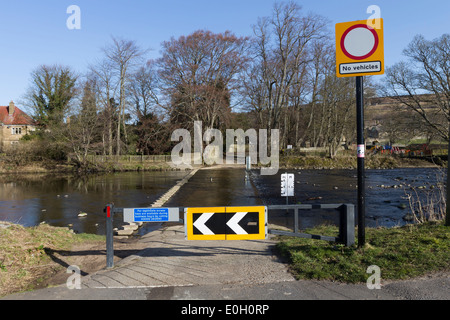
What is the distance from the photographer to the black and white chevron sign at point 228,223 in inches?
235

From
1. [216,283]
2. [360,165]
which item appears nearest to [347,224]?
[360,165]

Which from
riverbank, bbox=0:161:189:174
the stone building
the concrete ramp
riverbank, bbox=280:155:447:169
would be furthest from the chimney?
the concrete ramp

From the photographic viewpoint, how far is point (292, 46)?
144 ft

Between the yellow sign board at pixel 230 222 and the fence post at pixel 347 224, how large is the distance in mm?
1388

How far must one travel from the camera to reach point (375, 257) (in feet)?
17.9

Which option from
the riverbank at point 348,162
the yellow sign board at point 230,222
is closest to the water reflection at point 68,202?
the yellow sign board at point 230,222

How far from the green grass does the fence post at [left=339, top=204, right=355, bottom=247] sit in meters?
0.14

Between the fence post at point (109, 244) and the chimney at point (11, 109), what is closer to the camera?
the fence post at point (109, 244)

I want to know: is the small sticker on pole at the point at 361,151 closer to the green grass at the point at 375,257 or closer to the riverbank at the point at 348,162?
the green grass at the point at 375,257

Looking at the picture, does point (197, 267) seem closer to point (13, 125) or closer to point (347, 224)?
point (347, 224)

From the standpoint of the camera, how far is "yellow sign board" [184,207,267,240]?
597cm

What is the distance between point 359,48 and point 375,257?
3607mm

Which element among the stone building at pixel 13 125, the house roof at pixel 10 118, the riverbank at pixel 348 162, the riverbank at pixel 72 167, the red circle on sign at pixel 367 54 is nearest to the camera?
the red circle on sign at pixel 367 54

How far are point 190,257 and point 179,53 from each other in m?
39.7
